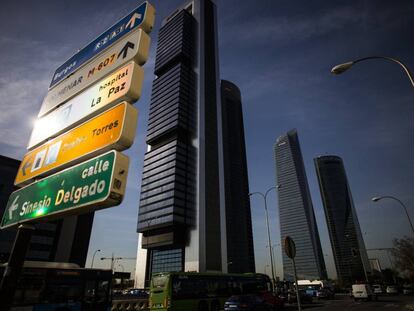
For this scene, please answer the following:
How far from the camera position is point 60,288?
41.7ft

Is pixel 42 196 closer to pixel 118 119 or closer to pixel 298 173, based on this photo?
pixel 118 119

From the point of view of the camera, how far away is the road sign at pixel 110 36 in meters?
5.98

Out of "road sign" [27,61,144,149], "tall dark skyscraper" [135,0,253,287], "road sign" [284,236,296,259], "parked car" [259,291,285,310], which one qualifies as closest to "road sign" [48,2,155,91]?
"road sign" [27,61,144,149]

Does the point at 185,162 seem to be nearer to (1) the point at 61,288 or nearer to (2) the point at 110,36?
(1) the point at 61,288

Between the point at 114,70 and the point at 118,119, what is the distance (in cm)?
160

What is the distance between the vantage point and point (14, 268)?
14.7ft

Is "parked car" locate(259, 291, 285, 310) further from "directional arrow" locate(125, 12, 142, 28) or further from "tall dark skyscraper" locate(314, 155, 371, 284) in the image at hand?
"tall dark skyscraper" locate(314, 155, 371, 284)

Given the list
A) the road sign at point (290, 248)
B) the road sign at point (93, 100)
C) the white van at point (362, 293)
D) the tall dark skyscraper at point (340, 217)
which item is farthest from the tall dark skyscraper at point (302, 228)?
the road sign at point (93, 100)

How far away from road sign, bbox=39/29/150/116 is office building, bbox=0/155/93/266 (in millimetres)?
56391

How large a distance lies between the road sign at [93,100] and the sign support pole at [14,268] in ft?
7.40

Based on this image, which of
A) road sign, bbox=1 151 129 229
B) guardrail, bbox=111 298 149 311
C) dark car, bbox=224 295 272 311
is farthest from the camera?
guardrail, bbox=111 298 149 311

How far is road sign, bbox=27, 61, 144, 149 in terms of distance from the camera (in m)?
5.10

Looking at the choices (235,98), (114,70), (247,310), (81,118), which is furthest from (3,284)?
(235,98)

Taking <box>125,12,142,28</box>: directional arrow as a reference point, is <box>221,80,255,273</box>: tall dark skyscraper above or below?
above
